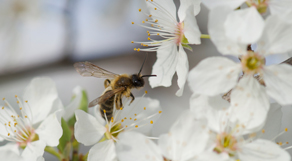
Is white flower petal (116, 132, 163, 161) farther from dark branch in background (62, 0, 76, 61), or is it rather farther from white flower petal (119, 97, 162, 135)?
dark branch in background (62, 0, 76, 61)

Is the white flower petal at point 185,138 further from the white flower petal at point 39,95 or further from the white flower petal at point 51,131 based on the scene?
the white flower petal at point 39,95

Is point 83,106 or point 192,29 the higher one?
point 192,29

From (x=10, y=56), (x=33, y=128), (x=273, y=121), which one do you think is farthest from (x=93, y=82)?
(x=273, y=121)

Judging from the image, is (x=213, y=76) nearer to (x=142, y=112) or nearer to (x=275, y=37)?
(x=275, y=37)

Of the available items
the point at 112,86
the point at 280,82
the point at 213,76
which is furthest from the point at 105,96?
the point at 280,82

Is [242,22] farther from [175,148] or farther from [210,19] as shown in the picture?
[175,148]
